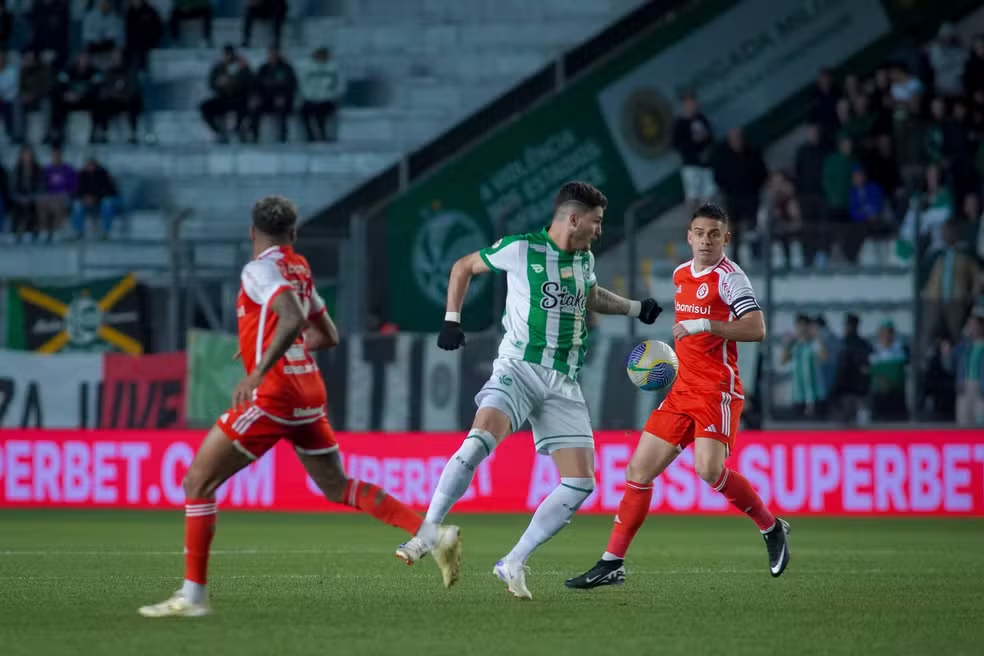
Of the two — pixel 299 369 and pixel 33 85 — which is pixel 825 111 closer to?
pixel 33 85

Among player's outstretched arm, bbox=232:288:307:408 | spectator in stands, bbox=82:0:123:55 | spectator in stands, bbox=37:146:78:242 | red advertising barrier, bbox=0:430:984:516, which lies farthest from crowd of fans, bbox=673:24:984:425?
player's outstretched arm, bbox=232:288:307:408

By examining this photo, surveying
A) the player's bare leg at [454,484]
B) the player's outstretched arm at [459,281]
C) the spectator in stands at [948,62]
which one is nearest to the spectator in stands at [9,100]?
the spectator in stands at [948,62]

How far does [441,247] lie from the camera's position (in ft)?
71.1

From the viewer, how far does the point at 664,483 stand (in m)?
18.6

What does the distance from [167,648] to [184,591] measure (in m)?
1.06

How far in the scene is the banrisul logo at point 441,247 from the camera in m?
21.0

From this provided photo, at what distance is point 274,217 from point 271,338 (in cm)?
57

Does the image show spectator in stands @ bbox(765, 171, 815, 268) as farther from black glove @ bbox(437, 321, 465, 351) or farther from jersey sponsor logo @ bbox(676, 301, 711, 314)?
black glove @ bbox(437, 321, 465, 351)

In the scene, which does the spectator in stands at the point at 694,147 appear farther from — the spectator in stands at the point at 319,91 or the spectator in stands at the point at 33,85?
the spectator in stands at the point at 33,85

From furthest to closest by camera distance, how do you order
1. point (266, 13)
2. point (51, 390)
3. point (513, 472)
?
→ point (266, 13) < point (51, 390) < point (513, 472)

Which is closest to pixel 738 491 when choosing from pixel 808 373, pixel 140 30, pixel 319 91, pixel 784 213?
pixel 808 373

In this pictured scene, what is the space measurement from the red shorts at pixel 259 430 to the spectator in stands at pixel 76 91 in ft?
65.0

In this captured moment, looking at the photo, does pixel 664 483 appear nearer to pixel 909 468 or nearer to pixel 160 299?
pixel 909 468

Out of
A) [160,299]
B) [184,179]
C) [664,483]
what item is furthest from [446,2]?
[664,483]
